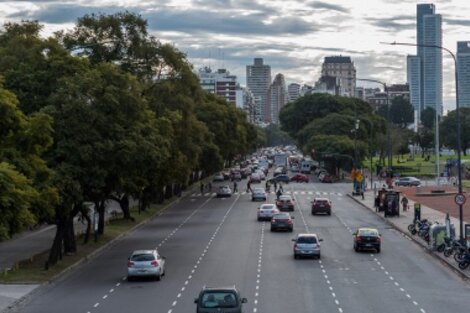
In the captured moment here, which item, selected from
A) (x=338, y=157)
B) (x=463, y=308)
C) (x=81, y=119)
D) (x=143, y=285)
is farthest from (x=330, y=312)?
(x=338, y=157)

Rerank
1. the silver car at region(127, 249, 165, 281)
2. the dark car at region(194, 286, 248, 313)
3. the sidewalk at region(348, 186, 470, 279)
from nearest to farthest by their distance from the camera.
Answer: the dark car at region(194, 286, 248, 313), the silver car at region(127, 249, 165, 281), the sidewalk at region(348, 186, 470, 279)

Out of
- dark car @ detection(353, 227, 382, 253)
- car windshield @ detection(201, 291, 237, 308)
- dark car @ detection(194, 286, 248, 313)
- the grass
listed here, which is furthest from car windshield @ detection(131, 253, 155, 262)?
dark car @ detection(353, 227, 382, 253)

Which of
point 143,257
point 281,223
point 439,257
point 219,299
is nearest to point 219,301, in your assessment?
point 219,299

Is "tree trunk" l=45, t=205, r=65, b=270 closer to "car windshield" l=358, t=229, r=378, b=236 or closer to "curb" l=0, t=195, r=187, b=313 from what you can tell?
"curb" l=0, t=195, r=187, b=313

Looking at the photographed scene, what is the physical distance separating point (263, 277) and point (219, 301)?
1343cm

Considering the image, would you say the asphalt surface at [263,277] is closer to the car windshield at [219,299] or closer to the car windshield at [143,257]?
the car windshield at [143,257]

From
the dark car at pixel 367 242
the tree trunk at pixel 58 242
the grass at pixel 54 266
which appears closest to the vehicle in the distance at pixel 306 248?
the dark car at pixel 367 242

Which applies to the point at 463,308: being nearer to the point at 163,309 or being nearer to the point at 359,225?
the point at 163,309

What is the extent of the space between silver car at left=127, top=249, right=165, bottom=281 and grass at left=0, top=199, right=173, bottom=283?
3.61 metres

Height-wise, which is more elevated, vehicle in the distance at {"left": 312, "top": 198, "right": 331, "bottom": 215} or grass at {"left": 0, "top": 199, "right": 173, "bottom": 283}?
vehicle in the distance at {"left": 312, "top": 198, "right": 331, "bottom": 215}

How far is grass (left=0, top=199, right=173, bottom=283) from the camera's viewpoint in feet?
129

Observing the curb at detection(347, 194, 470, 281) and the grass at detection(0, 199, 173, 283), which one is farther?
the curb at detection(347, 194, 470, 281)

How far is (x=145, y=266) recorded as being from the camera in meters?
38.2

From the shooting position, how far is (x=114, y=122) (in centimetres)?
4553
